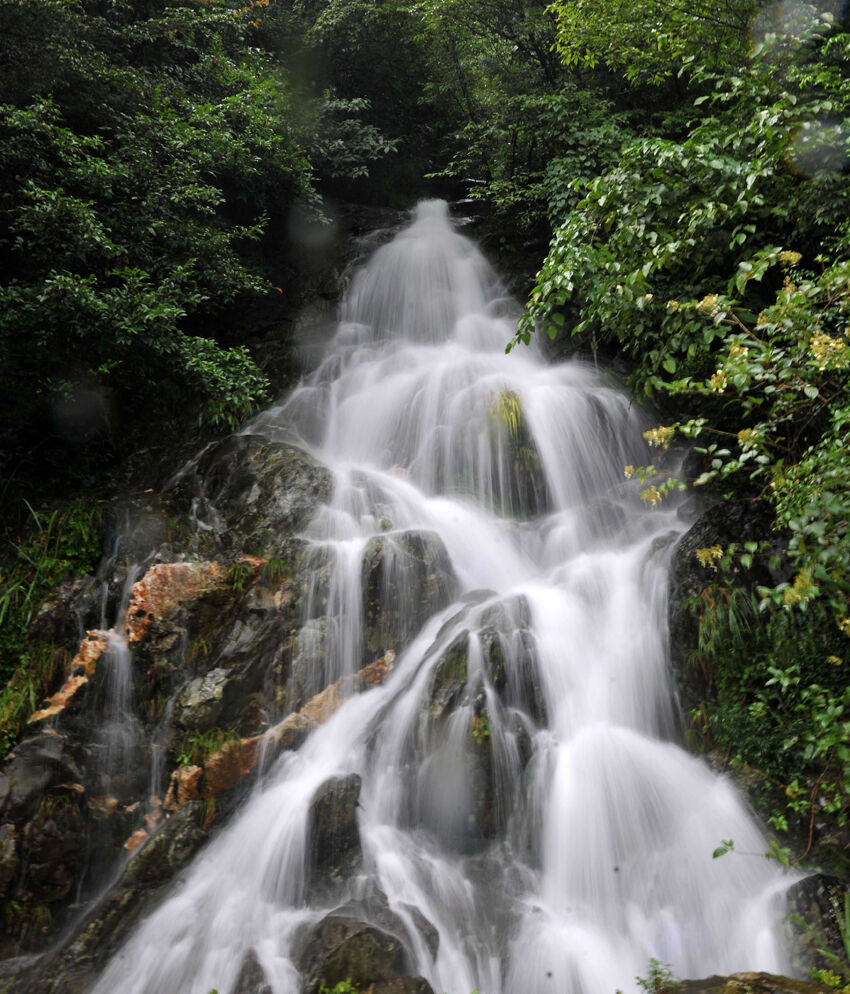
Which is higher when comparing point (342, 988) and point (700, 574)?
point (700, 574)

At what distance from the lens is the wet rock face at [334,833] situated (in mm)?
4492

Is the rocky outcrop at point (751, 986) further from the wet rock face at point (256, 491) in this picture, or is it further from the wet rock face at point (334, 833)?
the wet rock face at point (256, 491)

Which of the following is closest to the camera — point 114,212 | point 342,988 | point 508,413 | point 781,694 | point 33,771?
point 342,988

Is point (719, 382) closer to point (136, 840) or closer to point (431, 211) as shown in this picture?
point (136, 840)

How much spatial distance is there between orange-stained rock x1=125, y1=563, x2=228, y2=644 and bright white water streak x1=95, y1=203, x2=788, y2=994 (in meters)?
1.14

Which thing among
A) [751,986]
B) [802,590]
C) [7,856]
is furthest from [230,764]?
[802,590]

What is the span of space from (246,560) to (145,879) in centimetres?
280

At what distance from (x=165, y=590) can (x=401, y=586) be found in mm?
2255

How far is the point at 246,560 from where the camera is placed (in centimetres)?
629

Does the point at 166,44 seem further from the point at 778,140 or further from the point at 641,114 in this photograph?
the point at 778,140

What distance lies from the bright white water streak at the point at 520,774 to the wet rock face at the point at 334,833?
100 mm

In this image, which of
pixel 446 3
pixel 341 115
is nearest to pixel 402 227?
pixel 341 115

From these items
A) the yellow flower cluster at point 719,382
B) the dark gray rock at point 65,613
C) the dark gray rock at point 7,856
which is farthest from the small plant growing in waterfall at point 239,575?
the yellow flower cluster at point 719,382

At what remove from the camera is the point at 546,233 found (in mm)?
11703
